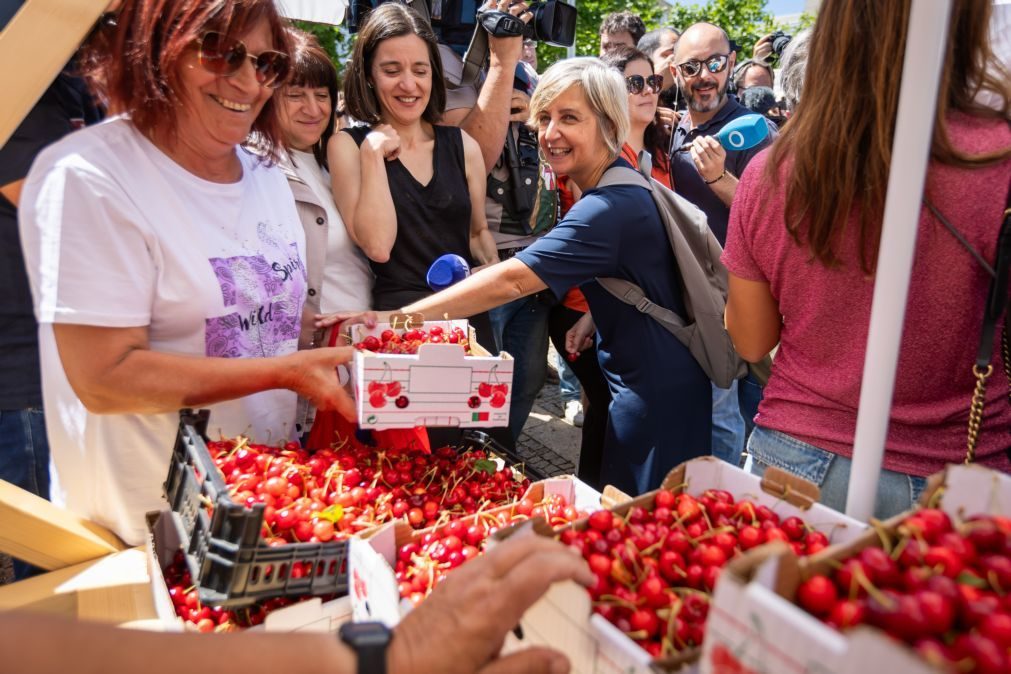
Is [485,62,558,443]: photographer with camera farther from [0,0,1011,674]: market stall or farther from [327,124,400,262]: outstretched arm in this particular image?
[0,0,1011,674]: market stall

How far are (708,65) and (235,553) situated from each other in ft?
13.0

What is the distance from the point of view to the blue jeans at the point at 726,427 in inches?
129

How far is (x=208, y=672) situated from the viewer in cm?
88

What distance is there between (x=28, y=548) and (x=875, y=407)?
2.02 metres

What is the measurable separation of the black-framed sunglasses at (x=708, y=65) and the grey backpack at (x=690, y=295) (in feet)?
6.52

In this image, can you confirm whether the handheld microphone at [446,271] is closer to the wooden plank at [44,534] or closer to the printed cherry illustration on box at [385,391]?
the printed cherry illustration on box at [385,391]

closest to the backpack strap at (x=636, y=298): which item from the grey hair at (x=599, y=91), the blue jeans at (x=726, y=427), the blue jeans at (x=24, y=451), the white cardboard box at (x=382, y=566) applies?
the grey hair at (x=599, y=91)

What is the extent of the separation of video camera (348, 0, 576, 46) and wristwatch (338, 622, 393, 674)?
3.17 meters

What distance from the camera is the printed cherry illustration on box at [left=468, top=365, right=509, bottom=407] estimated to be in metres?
1.95

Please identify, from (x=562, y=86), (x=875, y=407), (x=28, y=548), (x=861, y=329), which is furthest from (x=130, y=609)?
(x=562, y=86)

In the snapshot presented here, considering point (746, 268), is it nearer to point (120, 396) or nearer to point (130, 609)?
point (120, 396)

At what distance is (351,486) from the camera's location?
185 centimetres

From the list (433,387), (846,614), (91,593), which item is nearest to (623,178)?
(433,387)

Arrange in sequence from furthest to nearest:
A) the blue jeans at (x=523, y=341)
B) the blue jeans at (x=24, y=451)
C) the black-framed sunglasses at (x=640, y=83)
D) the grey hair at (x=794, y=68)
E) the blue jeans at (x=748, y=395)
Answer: the black-framed sunglasses at (x=640, y=83), the blue jeans at (x=748, y=395), the blue jeans at (x=523, y=341), the grey hair at (x=794, y=68), the blue jeans at (x=24, y=451)
